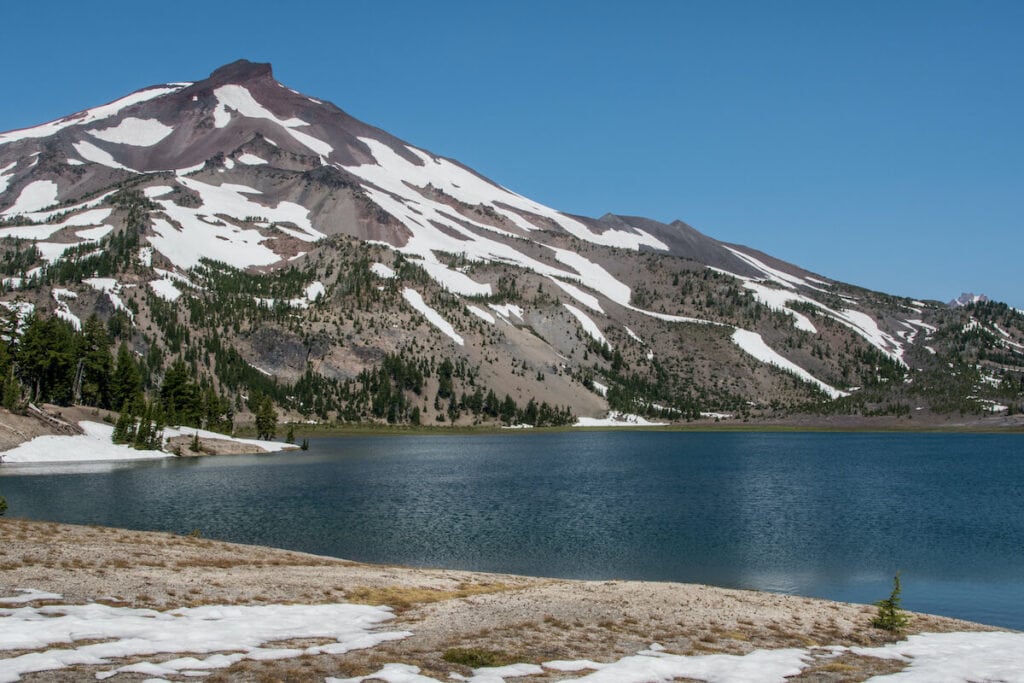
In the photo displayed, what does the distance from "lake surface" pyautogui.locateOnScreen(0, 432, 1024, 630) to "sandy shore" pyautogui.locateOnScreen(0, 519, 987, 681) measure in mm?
8547

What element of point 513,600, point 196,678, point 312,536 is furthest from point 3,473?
point 196,678

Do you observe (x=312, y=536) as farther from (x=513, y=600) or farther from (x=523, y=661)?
(x=523, y=661)

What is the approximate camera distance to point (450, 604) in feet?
89.5

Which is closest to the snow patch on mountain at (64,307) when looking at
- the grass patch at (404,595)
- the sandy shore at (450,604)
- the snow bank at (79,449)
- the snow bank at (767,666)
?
the snow bank at (79,449)

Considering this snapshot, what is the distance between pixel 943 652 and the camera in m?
23.4

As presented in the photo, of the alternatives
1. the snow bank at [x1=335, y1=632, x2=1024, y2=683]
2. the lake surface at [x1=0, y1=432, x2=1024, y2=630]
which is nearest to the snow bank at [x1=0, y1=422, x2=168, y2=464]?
the lake surface at [x1=0, y1=432, x2=1024, y2=630]

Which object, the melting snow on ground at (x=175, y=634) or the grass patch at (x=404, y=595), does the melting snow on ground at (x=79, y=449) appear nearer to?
the grass patch at (x=404, y=595)

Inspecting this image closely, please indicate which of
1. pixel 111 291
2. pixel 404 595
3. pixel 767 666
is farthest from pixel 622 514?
pixel 111 291

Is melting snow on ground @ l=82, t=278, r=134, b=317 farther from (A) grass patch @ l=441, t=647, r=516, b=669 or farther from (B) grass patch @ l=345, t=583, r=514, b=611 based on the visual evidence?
(A) grass patch @ l=441, t=647, r=516, b=669

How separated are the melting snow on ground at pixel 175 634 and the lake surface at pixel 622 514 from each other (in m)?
18.4

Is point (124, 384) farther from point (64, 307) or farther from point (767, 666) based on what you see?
point (767, 666)

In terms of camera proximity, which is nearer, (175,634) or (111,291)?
(175,634)

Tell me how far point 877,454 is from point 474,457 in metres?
58.6

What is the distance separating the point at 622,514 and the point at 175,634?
140ft
